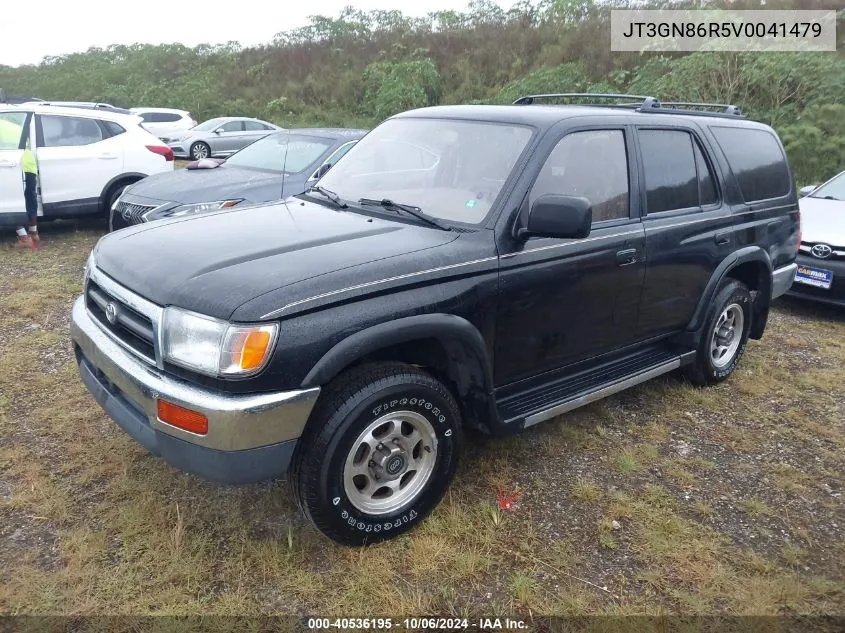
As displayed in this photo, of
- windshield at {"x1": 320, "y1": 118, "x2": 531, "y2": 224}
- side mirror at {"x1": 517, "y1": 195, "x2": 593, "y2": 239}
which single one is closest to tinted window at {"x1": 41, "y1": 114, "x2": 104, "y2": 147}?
windshield at {"x1": 320, "y1": 118, "x2": 531, "y2": 224}

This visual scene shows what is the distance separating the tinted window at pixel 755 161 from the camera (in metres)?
4.50

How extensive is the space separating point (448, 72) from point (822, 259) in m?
20.1

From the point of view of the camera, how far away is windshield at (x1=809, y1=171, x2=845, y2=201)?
7523 millimetres

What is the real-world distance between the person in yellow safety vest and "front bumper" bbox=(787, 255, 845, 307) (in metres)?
8.33

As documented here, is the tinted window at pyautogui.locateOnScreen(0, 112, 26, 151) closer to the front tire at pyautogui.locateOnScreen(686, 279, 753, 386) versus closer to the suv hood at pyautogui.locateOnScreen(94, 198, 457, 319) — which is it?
the suv hood at pyautogui.locateOnScreen(94, 198, 457, 319)

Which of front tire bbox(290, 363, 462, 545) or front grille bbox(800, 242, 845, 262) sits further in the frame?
front grille bbox(800, 242, 845, 262)

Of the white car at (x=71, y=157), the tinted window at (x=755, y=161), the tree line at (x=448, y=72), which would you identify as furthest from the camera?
the tree line at (x=448, y=72)

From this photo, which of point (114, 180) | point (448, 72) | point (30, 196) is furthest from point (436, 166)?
point (448, 72)

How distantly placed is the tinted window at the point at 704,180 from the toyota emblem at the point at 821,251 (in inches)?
118

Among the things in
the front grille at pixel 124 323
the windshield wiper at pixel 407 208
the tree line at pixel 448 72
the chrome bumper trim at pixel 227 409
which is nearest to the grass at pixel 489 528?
the chrome bumper trim at pixel 227 409

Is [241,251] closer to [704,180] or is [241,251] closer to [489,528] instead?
Answer: [489,528]

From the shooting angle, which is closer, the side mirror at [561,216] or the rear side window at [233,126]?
the side mirror at [561,216]

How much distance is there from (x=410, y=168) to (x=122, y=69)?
3731 cm

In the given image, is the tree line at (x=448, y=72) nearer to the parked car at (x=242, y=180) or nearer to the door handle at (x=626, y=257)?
the parked car at (x=242, y=180)
